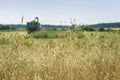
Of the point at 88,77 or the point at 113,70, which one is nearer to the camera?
the point at 88,77

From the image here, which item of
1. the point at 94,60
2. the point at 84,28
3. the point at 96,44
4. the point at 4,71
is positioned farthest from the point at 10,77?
the point at 84,28

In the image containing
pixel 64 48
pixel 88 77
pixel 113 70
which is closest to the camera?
pixel 88 77

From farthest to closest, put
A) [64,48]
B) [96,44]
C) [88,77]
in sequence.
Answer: [96,44], [64,48], [88,77]

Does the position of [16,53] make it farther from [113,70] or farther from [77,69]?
[113,70]

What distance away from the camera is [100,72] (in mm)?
4590

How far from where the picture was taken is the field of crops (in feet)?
14.4

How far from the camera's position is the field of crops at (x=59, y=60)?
440 cm

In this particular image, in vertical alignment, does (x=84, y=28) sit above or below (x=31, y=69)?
above

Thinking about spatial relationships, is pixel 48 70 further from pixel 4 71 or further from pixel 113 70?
pixel 113 70

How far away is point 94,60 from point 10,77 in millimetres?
1206

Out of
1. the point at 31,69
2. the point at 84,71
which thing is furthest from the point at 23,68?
the point at 84,71

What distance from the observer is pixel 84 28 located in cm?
633

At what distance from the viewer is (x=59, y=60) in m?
4.62

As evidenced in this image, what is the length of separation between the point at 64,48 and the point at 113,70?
2.71ft
